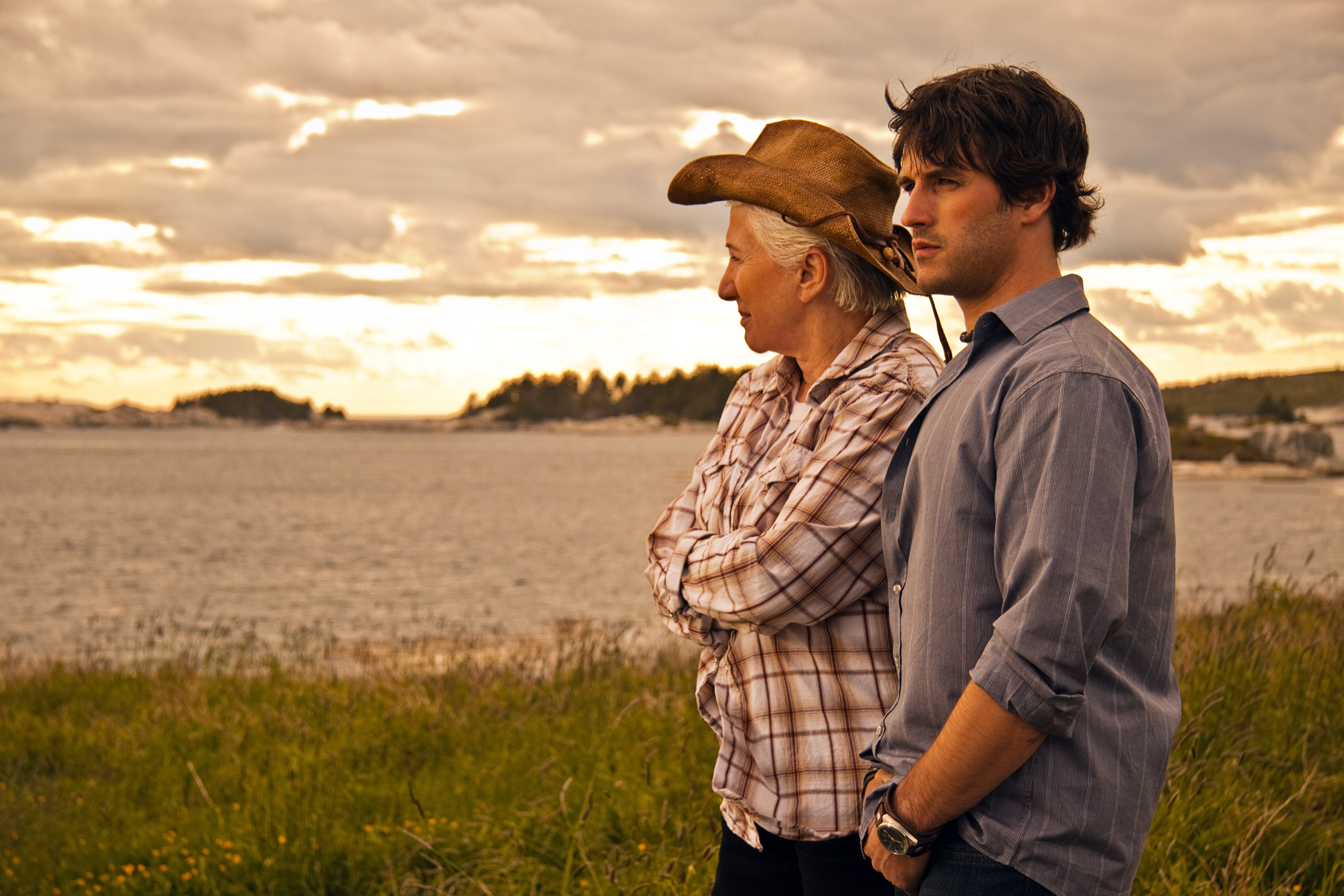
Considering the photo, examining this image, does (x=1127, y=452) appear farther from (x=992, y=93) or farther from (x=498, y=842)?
(x=498, y=842)

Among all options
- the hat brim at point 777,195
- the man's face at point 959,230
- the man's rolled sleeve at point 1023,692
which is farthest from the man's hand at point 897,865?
the hat brim at point 777,195

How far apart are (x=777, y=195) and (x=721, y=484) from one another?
714mm

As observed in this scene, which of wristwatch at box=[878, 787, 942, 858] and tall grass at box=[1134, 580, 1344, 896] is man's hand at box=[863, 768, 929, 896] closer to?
wristwatch at box=[878, 787, 942, 858]

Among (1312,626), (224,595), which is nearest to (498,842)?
(1312,626)

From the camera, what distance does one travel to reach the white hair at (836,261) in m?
2.41

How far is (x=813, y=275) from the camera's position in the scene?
244 centimetres

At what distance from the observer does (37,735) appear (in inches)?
294

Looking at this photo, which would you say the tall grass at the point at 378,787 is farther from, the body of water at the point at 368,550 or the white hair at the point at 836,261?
the body of water at the point at 368,550

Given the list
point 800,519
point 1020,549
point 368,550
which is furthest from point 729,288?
point 368,550

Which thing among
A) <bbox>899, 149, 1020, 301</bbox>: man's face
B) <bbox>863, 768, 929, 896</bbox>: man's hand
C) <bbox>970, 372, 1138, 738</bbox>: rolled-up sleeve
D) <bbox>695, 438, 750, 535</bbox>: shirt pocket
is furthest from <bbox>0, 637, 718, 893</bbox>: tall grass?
<bbox>899, 149, 1020, 301</bbox>: man's face

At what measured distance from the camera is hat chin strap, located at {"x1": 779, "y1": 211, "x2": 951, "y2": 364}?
7.67ft

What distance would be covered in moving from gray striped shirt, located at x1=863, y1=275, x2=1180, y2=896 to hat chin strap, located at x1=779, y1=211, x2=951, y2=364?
0.59 metres

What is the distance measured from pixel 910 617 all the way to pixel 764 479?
2.24 ft

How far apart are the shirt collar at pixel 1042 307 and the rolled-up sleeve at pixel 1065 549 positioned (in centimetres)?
16
